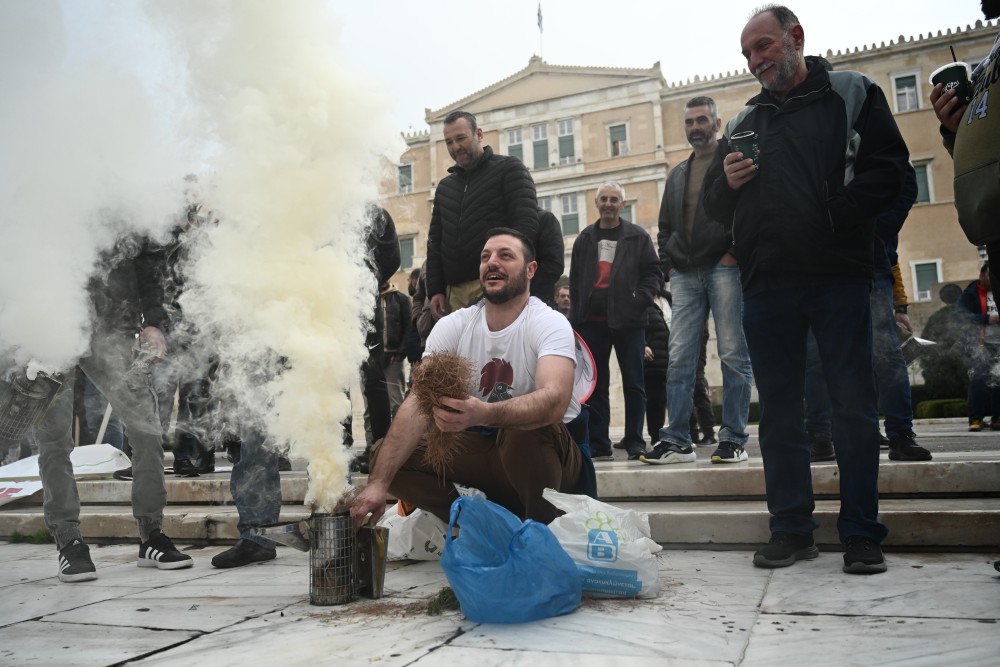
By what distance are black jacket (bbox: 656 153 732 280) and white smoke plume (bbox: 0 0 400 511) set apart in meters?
2.37

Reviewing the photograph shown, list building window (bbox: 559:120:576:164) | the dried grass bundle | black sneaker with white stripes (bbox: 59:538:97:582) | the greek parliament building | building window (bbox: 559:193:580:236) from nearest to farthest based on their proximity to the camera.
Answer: the dried grass bundle < black sneaker with white stripes (bbox: 59:538:97:582) < the greek parliament building < building window (bbox: 559:193:580:236) < building window (bbox: 559:120:576:164)

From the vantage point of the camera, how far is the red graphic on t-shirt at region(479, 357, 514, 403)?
330cm

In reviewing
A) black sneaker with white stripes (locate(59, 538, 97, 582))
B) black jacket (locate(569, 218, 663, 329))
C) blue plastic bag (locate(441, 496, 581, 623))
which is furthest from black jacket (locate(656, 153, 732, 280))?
black sneaker with white stripes (locate(59, 538, 97, 582))

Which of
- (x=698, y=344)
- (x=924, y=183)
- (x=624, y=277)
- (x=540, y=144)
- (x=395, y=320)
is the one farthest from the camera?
(x=540, y=144)

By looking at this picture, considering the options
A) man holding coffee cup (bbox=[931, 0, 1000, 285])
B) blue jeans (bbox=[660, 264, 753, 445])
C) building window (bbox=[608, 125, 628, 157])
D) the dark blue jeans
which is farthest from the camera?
building window (bbox=[608, 125, 628, 157])

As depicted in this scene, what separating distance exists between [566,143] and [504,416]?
30047mm

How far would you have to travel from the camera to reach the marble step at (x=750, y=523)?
3155 mm

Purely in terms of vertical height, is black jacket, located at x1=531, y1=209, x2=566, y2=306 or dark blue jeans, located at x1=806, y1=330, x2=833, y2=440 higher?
black jacket, located at x1=531, y1=209, x2=566, y2=306

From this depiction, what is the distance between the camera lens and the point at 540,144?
105 ft

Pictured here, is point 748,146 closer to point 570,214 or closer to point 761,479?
point 761,479

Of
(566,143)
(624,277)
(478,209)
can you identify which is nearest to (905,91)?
(566,143)

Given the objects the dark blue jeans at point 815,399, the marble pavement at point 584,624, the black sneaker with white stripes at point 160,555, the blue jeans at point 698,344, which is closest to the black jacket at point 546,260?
the blue jeans at point 698,344

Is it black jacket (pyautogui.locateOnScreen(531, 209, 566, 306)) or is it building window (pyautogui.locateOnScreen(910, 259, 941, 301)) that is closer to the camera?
black jacket (pyautogui.locateOnScreen(531, 209, 566, 306))

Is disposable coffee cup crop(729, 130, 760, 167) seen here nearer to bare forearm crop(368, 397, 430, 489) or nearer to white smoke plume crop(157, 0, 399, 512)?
white smoke plume crop(157, 0, 399, 512)
